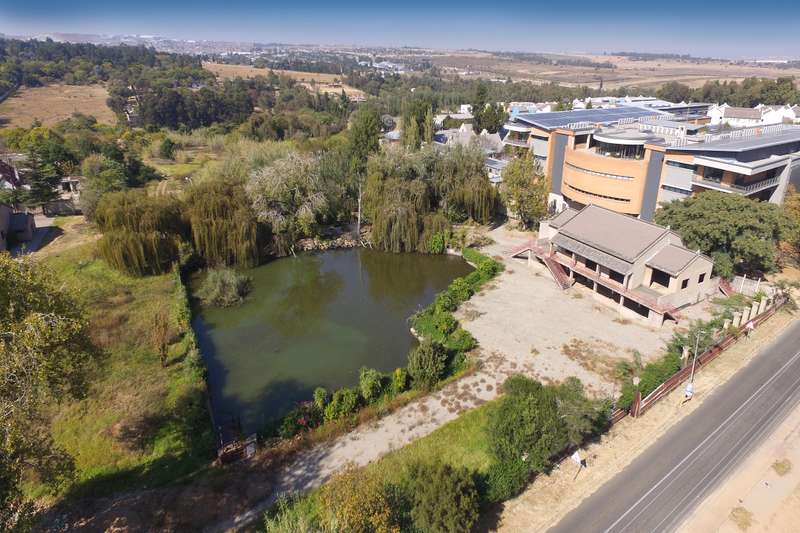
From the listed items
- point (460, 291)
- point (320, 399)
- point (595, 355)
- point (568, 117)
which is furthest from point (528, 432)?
point (568, 117)

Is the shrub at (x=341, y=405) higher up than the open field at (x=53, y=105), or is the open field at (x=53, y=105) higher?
the open field at (x=53, y=105)

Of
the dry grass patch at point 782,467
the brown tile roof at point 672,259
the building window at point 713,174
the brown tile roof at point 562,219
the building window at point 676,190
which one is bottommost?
the dry grass patch at point 782,467

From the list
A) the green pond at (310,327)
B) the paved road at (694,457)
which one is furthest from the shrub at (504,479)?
the green pond at (310,327)

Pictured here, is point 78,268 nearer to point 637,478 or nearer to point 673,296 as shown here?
point 637,478

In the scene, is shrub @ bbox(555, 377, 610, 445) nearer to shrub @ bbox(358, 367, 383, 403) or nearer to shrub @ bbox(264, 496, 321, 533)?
shrub @ bbox(358, 367, 383, 403)

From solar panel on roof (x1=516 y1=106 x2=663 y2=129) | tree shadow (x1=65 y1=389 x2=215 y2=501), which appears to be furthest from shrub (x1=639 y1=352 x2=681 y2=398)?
solar panel on roof (x1=516 y1=106 x2=663 y2=129)

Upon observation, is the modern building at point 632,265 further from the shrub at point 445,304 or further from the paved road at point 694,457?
the shrub at point 445,304

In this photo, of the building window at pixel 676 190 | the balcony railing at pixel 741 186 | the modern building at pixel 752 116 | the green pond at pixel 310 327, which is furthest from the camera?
the modern building at pixel 752 116
